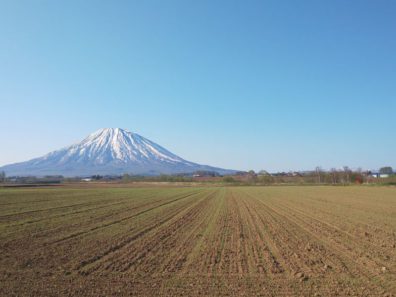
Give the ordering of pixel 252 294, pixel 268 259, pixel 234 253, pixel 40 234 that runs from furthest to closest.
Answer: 1. pixel 40 234
2. pixel 234 253
3. pixel 268 259
4. pixel 252 294

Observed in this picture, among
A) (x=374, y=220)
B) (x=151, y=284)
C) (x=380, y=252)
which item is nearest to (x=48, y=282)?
(x=151, y=284)

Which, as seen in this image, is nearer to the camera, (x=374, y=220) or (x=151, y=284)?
(x=151, y=284)

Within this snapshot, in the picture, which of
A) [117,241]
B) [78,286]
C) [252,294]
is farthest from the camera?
[117,241]

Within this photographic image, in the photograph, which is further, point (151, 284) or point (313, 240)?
point (313, 240)

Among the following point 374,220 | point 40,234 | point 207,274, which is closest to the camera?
point 207,274

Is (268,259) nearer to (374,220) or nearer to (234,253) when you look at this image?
(234,253)

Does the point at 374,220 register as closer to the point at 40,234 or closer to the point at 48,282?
the point at 40,234

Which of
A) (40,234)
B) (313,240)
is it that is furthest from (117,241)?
(313,240)

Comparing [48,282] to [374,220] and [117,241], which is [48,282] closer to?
[117,241]

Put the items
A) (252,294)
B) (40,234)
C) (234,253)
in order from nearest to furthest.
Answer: (252,294), (234,253), (40,234)
